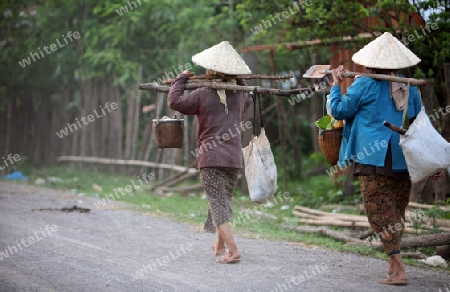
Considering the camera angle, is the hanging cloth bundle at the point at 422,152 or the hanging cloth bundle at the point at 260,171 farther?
the hanging cloth bundle at the point at 260,171

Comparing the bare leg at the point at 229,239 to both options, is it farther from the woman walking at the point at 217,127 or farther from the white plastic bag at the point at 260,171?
the white plastic bag at the point at 260,171

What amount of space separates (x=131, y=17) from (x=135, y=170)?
3475mm

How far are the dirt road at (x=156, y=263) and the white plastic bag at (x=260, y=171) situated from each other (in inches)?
29.0

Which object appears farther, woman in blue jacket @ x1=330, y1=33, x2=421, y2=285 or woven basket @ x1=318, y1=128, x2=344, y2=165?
woven basket @ x1=318, y1=128, x2=344, y2=165

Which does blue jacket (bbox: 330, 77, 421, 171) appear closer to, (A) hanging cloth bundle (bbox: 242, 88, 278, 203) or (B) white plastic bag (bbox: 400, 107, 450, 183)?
(B) white plastic bag (bbox: 400, 107, 450, 183)

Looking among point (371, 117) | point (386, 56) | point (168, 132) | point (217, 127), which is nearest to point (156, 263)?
point (168, 132)

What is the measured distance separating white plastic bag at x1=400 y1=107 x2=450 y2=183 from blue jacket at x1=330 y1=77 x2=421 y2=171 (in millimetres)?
240

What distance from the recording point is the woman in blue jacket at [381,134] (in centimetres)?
575

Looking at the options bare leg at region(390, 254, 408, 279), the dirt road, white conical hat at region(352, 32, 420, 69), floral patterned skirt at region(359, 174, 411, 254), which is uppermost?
white conical hat at region(352, 32, 420, 69)

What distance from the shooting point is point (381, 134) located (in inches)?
226

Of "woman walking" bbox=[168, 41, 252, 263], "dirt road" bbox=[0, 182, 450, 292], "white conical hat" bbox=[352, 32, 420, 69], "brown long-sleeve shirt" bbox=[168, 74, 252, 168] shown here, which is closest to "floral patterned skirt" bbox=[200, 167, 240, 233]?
"woman walking" bbox=[168, 41, 252, 263]

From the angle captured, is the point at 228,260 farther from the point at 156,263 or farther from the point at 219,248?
the point at 156,263

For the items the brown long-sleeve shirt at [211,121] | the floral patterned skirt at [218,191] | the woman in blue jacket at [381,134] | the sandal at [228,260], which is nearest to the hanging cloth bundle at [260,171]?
the brown long-sleeve shirt at [211,121]

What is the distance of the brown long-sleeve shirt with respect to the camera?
22.1 ft
